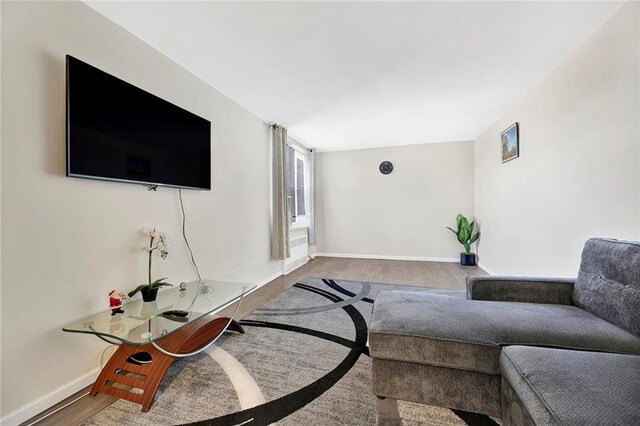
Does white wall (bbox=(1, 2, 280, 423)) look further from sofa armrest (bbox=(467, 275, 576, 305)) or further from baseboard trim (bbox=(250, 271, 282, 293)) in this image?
sofa armrest (bbox=(467, 275, 576, 305))

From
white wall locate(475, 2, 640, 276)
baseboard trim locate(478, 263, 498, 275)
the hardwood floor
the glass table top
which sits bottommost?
the hardwood floor

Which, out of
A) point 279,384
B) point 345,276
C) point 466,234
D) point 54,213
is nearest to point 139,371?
point 279,384

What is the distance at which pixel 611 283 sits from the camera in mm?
1283

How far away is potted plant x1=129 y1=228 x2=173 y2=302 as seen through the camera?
1.71 metres

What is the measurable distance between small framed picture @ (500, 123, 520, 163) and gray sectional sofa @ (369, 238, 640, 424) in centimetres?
205

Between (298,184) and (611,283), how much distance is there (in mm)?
4333

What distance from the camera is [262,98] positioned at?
285 cm

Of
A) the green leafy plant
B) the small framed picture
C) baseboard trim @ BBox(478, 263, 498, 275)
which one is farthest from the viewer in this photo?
the green leafy plant

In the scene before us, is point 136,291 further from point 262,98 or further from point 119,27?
point 262,98

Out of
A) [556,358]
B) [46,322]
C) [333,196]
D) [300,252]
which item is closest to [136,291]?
[46,322]

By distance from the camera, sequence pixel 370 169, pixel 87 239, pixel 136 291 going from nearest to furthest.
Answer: pixel 87 239
pixel 136 291
pixel 370 169

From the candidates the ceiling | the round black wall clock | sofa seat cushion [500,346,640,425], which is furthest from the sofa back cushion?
the round black wall clock

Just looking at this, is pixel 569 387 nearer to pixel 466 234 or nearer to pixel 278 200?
pixel 278 200

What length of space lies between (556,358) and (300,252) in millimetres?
3971
